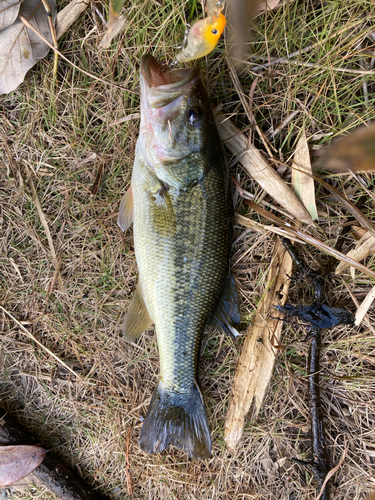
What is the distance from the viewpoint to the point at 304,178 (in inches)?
86.7

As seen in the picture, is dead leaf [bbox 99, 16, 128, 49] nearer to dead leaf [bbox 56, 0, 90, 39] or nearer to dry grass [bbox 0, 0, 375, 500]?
dry grass [bbox 0, 0, 375, 500]

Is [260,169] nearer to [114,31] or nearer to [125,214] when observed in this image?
[125,214]

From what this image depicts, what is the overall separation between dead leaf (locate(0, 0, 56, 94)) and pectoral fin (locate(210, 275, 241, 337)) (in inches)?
81.5

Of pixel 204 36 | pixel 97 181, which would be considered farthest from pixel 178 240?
pixel 204 36

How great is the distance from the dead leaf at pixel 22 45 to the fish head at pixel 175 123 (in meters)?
1.01

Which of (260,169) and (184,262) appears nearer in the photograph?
(184,262)

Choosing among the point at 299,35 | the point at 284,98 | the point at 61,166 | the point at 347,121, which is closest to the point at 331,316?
the point at 347,121

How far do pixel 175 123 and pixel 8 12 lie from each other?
4.98 ft

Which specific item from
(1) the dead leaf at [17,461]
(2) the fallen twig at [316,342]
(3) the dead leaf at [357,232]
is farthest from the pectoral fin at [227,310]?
(1) the dead leaf at [17,461]

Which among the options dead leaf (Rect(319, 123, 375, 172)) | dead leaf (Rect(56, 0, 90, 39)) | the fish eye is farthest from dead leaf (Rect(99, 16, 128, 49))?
dead leaf (Rect(319, 123, 375, 172))

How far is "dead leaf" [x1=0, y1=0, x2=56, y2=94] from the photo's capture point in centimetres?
231

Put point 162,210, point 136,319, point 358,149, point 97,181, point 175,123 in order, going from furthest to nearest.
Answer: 1. point 97,181
2. point 136,319
3. point 162,210
4. point 175,123
5. point 358,149

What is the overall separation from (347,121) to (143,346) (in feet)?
6.99

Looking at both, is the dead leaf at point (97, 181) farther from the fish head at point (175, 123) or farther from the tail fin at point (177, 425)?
the tail fin at point (177, 425)
